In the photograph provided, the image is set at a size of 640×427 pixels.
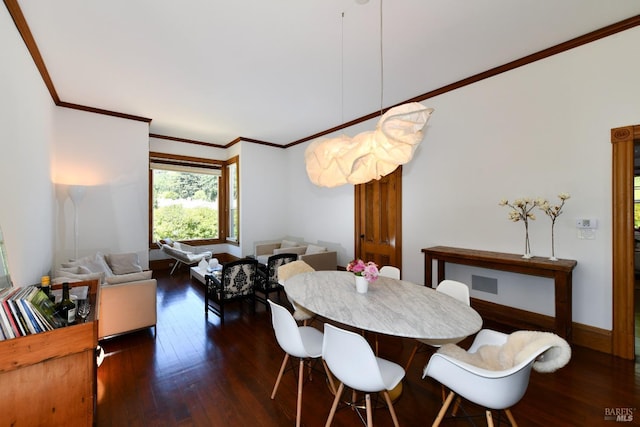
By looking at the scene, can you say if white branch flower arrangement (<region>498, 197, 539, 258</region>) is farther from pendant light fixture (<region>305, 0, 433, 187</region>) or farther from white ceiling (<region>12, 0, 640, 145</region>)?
pendant light fixture (<region>305, 0, 433, 187</region>)

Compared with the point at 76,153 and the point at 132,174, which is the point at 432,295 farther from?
the point at 76,153

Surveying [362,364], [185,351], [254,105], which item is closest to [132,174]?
[254,105]

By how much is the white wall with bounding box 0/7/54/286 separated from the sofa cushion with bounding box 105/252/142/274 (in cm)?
74

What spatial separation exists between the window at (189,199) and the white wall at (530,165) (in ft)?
15.7

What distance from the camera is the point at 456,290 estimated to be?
2.33 metres

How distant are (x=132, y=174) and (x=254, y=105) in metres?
2.70

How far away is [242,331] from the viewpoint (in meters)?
3.21

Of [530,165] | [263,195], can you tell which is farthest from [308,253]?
[530,165]

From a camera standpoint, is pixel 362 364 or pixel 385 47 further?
pixel 385 47

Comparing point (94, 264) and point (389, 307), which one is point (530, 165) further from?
point (94, 264)

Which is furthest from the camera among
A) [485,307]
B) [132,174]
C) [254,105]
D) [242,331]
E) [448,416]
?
[132,174]

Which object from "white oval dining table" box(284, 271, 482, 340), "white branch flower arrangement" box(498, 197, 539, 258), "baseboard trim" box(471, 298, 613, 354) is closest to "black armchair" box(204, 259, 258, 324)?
"white oval dining table" box(284, 271, 482, 340)

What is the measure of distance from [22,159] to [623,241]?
5.83 meters

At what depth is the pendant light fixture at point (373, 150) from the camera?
1.93 m
